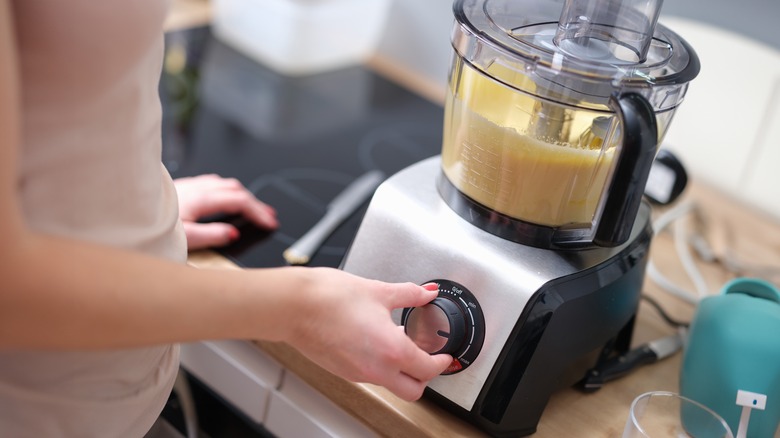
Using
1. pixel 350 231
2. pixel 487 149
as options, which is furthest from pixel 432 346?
pixel 350 231

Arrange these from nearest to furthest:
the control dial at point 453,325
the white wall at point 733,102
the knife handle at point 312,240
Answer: the control dial at point 453,325 < the knife handle at point 312,240 < the white wall at point 733,102

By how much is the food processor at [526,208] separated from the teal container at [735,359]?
9 cm

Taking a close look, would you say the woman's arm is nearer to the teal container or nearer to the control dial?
the control dial

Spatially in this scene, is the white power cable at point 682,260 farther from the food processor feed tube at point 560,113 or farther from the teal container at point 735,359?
the food processor feed tube at point 560,113

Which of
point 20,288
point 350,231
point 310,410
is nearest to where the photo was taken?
point 20,288

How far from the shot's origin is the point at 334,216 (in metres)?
0.94

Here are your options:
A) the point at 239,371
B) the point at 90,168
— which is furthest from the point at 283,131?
the point at 90,168

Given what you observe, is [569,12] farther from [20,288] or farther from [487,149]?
[20,288]

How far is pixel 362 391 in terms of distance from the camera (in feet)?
2.36

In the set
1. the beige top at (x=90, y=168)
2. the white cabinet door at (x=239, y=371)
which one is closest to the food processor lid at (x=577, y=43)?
the beige top at (x=90, y=168)

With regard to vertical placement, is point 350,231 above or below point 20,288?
below

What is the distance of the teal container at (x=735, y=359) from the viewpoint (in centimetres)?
72

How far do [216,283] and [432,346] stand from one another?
228mm

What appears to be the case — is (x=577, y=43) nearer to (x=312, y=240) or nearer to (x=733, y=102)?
(x=312, y=240)
